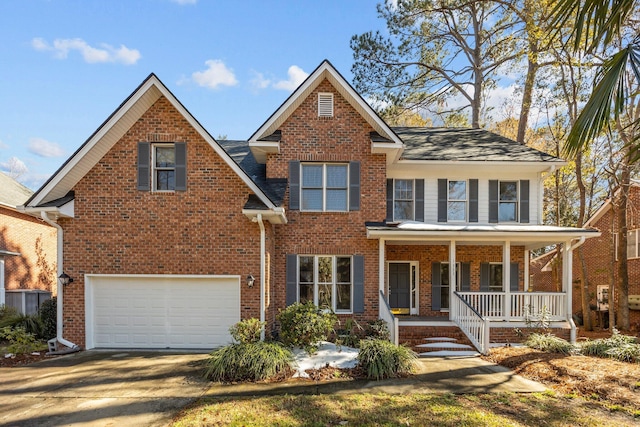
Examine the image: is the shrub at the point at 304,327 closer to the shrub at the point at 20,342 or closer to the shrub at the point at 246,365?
the shrub at the point at 246,365

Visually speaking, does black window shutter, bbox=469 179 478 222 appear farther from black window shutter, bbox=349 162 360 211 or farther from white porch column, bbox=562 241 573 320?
black window shutter, bbox=349 162 360 211

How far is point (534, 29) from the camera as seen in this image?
1577 cm

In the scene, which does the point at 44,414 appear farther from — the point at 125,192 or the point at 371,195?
the point at 371,195

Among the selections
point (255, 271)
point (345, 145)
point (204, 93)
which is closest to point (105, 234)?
point (255, 271)

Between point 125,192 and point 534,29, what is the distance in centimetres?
1603

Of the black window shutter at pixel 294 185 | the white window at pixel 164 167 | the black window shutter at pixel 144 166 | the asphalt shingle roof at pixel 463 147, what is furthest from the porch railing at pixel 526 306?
the black window shutter at pixel 144 166

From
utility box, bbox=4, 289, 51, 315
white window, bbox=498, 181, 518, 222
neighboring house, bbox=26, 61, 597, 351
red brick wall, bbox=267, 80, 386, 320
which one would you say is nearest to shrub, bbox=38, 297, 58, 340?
neighboring house, bbox=26, 61, 597, 351

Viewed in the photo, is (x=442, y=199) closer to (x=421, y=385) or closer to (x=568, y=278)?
(x=568, y=278)

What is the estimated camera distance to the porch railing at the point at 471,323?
1066 cm

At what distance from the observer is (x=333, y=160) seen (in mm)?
12305

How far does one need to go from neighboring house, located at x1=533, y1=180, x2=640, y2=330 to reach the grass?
13.5 meters

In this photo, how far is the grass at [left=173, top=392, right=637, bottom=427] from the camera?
6.06 metres

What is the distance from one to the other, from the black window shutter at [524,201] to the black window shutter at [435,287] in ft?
10.9

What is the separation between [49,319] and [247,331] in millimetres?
6808
